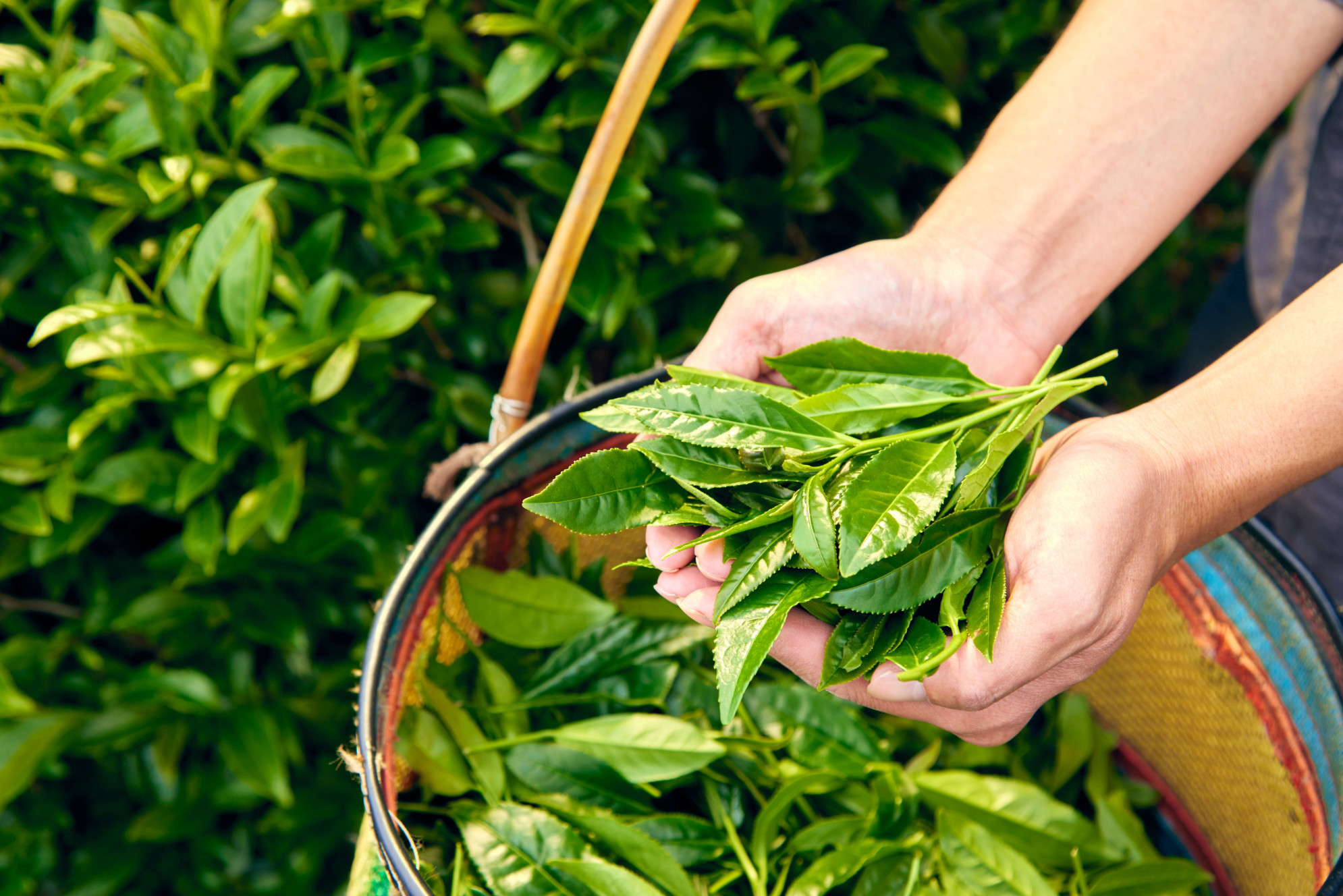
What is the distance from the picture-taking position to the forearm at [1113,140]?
695 millimetres

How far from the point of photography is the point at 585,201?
67 cm

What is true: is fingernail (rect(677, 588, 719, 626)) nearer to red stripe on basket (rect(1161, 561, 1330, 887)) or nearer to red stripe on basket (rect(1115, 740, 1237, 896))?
red stripe on basket (rect(1161, 561, 1330, 887))

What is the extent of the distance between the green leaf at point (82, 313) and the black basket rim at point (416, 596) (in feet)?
1.01

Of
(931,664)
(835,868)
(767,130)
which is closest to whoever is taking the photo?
(931,664)

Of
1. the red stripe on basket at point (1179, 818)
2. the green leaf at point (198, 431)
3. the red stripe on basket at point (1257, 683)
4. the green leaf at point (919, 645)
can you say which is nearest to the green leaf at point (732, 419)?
the green leaf at point (919, 645)

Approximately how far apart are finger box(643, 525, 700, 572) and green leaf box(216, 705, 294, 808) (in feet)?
1.79

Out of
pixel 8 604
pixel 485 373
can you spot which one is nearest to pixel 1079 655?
pixel 485 373

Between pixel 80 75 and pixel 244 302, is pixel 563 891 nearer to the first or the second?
pixel 244 302

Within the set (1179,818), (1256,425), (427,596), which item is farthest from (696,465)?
(1179,818)

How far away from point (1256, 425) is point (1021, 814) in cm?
34

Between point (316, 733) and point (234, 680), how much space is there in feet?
0.41

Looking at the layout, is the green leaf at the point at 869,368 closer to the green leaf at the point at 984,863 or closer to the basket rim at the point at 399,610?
the basket rim at the point at 399,610

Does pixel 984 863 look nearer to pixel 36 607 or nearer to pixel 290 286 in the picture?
pixel 290 286

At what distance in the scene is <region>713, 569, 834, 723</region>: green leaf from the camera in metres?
0.48
